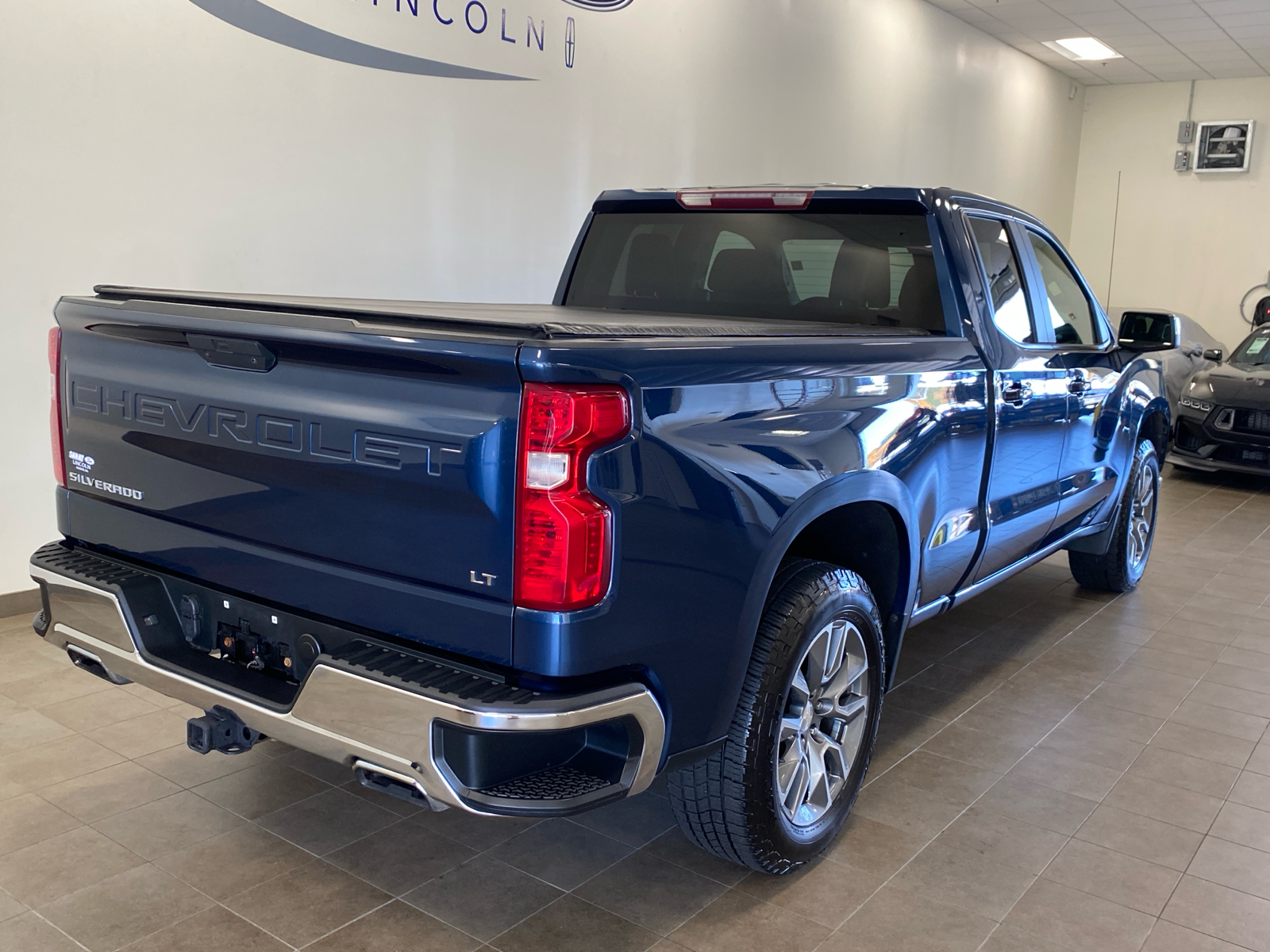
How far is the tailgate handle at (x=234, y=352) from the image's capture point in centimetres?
197

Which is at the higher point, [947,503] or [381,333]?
[381,333]

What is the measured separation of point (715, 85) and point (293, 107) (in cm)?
359

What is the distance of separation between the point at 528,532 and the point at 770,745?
84 cm

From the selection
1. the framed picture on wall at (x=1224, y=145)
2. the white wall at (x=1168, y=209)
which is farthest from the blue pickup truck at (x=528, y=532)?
the framed picture on wall at (x=1224, y=145)

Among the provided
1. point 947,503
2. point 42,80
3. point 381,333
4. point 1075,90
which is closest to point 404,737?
point 381,333

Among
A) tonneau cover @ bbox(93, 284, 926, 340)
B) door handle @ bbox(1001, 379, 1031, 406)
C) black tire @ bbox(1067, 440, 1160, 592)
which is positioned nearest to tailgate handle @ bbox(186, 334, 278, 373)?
tonneau cover @ bbox(93, 284, 926, 340)

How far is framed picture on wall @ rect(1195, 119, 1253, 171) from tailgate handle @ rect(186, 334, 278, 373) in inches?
587

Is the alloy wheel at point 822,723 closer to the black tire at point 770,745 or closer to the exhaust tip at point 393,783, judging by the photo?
the black tire at point 770,745

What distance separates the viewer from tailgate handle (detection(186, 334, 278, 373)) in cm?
197

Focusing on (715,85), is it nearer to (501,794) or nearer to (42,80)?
(42,80)

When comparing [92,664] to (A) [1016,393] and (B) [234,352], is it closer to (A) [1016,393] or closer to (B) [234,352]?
(B) [234,352]

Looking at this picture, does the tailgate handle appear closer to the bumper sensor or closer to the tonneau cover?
the tonneau cover

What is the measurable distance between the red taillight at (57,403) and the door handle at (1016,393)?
8.13 ft

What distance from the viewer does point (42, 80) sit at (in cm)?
401
